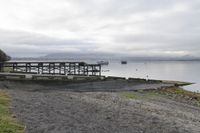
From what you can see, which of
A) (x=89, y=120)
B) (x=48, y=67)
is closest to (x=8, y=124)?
(x=89, y=120)

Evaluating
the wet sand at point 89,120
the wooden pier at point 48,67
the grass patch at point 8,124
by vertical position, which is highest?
the wooden pier at point 48,67

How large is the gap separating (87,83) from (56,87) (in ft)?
15.0

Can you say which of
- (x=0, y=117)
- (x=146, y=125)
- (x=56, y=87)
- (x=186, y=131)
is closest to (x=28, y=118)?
(x=0, y=117)

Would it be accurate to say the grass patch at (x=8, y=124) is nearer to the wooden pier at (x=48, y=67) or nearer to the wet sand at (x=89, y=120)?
the wet sand at (x=89, y=120)

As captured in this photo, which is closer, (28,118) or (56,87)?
(28,118)

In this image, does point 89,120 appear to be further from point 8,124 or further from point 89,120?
point 8,124

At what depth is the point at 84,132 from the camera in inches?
509

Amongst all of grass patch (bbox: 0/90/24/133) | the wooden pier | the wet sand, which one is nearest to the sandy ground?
the wet sand

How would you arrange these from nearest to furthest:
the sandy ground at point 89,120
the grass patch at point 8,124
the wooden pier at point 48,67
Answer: the grass patch at point 8,124 < the sandy ground at point 89,120 < the wooden pier at point 48,67

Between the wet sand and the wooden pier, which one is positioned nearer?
the wet sand

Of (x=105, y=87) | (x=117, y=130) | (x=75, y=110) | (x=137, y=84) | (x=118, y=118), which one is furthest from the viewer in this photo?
(x=137, y=84)

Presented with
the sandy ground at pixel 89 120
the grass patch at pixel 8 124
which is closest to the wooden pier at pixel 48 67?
the sandy ground at pixel 89 120

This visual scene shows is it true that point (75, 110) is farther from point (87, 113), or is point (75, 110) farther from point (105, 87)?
point (105, 87)

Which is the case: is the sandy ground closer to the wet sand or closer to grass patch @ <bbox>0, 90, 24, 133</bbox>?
the wet sand
